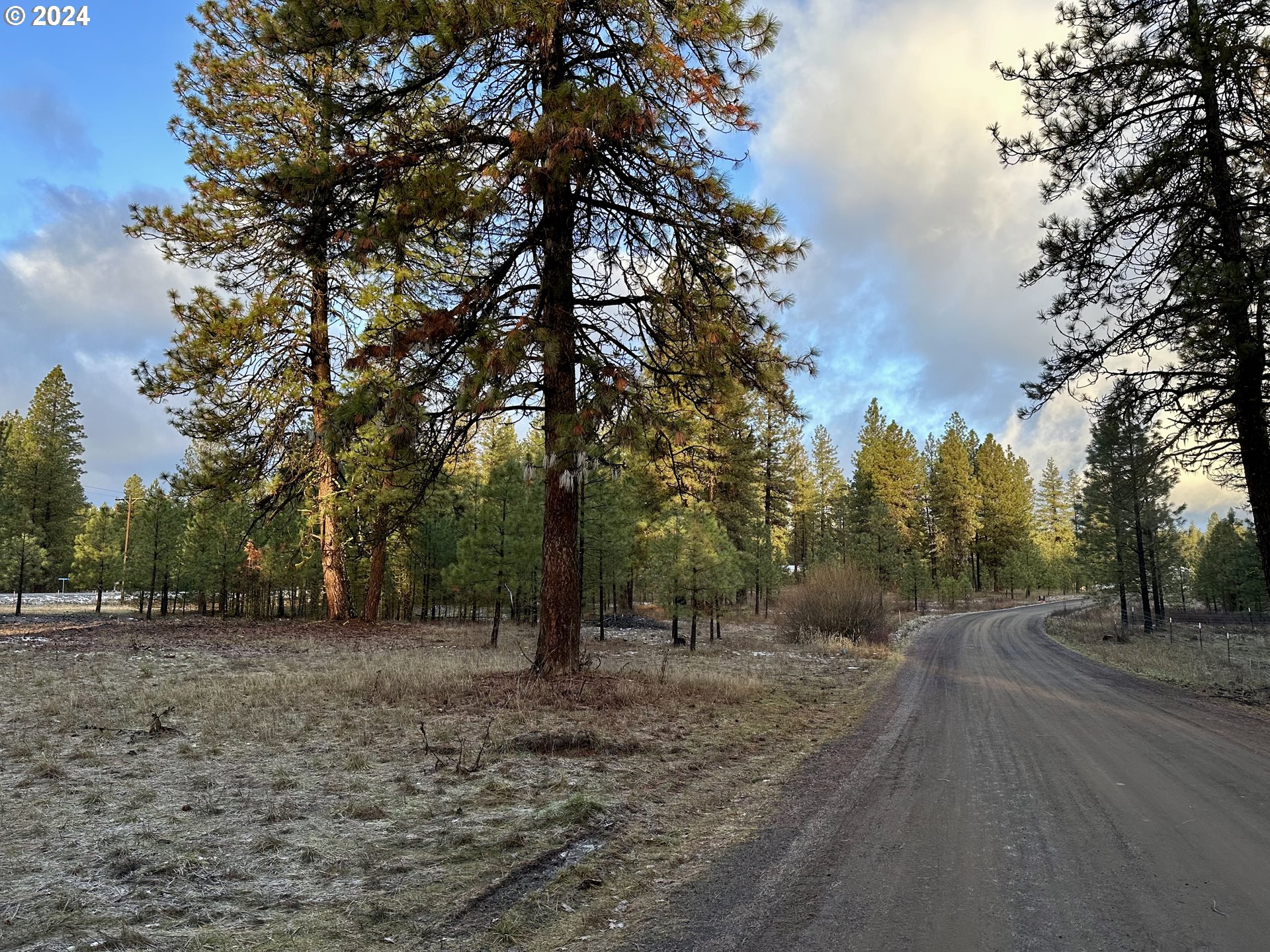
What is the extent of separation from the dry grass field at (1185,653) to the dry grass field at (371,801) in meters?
8.90

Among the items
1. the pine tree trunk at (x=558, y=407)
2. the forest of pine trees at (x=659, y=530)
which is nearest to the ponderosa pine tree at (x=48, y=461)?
the forest of pine trees at (x=659, y=530)

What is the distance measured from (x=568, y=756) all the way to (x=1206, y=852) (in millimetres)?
4989

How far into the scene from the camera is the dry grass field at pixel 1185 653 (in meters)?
13.8

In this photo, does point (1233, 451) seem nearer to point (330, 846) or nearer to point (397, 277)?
point (330, 846)

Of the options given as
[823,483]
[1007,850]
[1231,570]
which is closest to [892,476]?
[823,483]

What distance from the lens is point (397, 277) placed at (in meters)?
15.3

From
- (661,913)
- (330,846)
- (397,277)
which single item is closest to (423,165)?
(397,277)

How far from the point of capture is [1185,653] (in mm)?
24859

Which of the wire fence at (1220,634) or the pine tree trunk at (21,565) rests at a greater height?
the pine tree trunk at (21,565)

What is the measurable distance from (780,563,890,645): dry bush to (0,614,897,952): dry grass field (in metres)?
12.1

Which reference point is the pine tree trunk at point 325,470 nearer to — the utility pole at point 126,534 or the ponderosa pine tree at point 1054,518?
the utility pole at point 126,534

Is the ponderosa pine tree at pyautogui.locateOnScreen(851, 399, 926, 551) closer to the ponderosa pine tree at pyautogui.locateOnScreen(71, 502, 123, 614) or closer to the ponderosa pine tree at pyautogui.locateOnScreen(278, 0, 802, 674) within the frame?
the ponderosa pine tree at pyautogui.locateOnScreen(278, 0, 802, 674)

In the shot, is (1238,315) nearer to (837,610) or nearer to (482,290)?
(482,290)

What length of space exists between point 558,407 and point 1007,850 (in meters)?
7.34
